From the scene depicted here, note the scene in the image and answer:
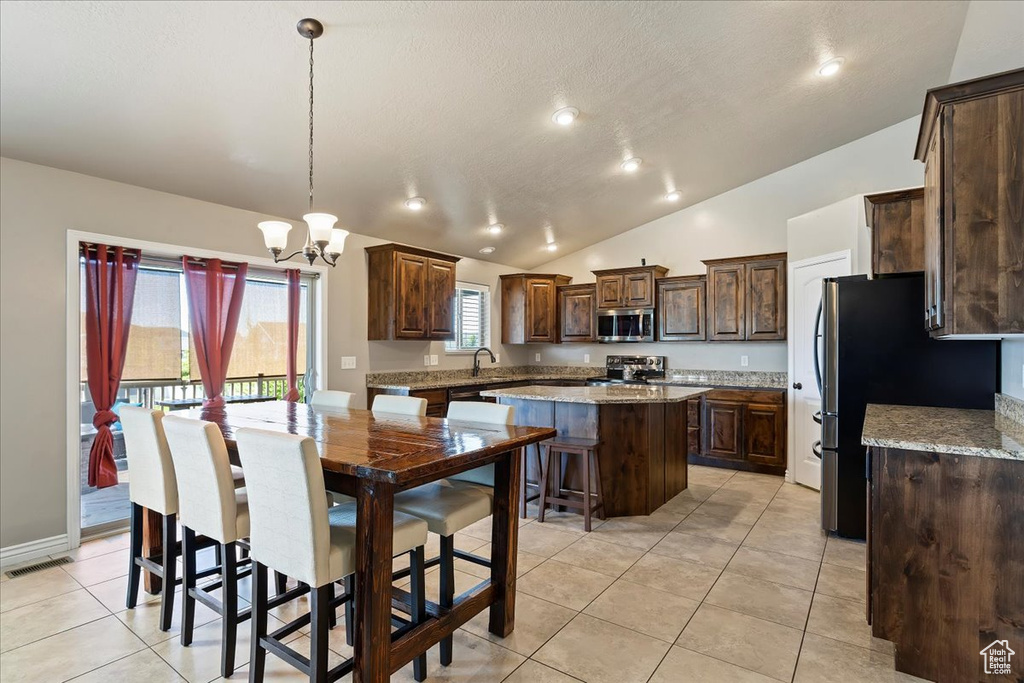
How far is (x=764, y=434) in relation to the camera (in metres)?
5.00

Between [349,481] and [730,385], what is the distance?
15.1ft

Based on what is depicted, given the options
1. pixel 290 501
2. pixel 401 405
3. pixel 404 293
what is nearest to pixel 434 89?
pixel 401 405

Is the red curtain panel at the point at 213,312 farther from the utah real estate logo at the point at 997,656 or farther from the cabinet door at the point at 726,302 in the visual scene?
the cabinet door at the point at 726,302

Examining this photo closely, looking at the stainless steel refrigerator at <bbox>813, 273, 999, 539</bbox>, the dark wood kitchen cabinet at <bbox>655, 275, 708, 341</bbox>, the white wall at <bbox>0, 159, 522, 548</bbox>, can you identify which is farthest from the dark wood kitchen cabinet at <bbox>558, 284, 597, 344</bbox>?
the white wall at <bbox>0, 159, 522, 548</bbox>

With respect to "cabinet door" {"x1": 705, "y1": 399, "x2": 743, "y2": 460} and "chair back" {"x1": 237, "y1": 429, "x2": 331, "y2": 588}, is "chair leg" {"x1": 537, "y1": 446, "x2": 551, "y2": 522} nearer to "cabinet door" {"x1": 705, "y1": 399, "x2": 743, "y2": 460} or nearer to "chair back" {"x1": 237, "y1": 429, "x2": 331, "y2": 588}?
"chair back" {"x1": 237, "y1": 429, "x2": 331, "y2": 588}

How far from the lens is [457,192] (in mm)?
4523

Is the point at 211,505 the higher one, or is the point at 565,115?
the point at 565,115

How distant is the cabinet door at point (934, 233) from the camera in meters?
1.92

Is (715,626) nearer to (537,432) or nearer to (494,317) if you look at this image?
(537,432)

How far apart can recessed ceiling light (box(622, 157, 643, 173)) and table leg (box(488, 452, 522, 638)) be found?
333cm

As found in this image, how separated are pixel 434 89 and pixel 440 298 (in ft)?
8.68

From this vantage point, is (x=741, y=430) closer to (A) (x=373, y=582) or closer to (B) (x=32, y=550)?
(A) (x=373, y=582)

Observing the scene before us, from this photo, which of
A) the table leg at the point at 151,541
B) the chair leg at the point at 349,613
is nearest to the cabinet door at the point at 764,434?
the chair leg at the point at 349,613

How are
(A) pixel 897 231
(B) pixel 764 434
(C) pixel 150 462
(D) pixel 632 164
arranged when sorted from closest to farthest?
(C) pixel 150 462, (A) pixel 897 231, (D) pixel 632 164, (B) pixel 764 434
